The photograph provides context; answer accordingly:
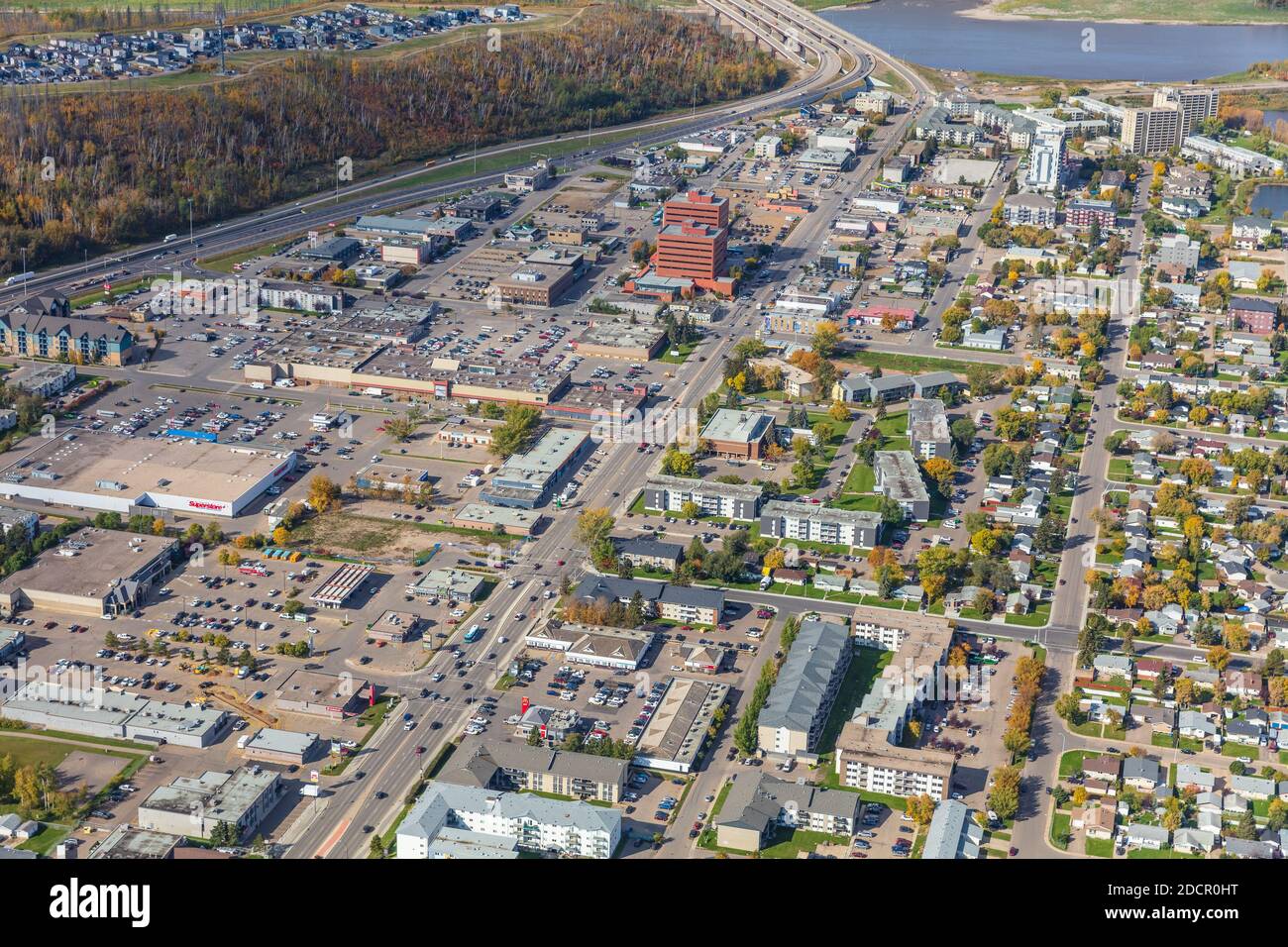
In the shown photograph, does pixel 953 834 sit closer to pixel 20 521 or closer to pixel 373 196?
pixel 20 521

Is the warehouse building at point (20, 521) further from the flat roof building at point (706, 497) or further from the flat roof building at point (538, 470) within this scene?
the flat roof building at point (706, 497)

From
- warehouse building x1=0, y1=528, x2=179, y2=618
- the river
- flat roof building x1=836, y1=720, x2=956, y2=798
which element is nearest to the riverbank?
the river

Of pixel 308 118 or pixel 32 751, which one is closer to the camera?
pixel 32 751

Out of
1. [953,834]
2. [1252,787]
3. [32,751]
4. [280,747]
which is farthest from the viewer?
[32,751]

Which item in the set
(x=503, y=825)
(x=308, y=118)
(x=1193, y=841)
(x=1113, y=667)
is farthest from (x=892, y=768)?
(x=308, y=118)

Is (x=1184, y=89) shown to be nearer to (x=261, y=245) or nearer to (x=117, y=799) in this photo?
(x=261, y=245)

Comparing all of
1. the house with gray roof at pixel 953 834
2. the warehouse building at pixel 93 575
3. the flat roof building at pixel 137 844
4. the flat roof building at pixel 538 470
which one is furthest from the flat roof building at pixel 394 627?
the house with gray roof at pixel 953 834
